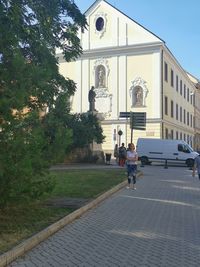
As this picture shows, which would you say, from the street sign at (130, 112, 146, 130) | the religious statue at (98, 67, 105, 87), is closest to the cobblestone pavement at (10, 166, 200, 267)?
the street sign at (130, 112, 146, 130)

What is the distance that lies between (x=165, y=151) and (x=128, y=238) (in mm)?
31978

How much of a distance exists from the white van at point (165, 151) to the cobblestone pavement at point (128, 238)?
1023 inches

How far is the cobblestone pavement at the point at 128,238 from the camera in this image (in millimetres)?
7203

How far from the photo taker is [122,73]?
55.6 metres

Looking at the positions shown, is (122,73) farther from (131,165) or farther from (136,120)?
(131,165)

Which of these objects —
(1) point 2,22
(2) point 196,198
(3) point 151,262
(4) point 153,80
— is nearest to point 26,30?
(1) point 2,22

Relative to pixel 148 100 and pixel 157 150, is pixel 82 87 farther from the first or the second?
pixel 157 150

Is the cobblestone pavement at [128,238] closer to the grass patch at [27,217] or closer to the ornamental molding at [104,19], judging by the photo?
the grass patch at [27,217]

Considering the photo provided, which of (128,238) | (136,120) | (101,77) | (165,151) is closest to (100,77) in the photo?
(101,77)

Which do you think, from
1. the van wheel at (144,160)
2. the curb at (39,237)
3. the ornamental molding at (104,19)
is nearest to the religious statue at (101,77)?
the ornamental molding at (104,19)

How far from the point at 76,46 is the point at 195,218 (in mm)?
11826

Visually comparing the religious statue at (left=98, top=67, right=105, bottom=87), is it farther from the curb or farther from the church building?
the curb

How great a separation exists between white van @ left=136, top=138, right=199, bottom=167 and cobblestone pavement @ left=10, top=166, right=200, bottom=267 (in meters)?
26.0

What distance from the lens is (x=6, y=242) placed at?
789 cm
